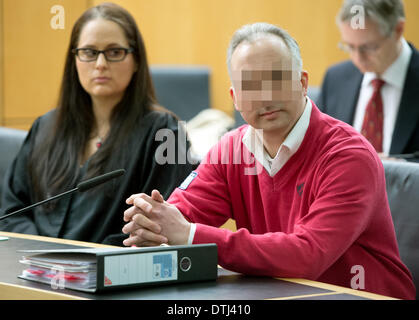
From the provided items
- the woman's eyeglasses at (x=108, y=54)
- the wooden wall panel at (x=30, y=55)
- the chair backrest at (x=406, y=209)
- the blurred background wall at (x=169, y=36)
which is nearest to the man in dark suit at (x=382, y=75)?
the blurred background wall at (x=169, y=36)

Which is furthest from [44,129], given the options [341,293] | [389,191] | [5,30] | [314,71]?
[314,71]

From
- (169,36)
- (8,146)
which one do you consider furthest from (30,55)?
(8,146)

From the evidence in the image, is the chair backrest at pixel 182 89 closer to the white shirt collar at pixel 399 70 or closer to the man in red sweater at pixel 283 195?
the white shirt collar at pixel 399 70

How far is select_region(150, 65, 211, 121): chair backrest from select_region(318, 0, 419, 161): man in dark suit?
224 centimetres

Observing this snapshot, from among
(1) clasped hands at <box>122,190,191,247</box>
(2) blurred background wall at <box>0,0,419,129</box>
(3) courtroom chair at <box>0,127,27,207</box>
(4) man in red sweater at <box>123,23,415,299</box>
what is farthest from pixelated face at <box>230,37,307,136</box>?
(2) blurred background wall at <box>0,0,419,129</box>

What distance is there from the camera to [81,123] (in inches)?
98.4

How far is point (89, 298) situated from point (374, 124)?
6.44 ft

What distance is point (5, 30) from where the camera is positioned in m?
4.29

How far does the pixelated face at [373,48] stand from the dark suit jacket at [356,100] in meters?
0.10

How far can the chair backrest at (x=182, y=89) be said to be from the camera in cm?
510

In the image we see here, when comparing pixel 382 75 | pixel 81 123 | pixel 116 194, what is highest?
pixel 382 75

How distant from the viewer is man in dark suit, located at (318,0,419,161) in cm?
280

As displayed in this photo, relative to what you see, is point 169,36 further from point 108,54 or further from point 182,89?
point 108,54

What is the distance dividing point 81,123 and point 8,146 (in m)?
0.56
